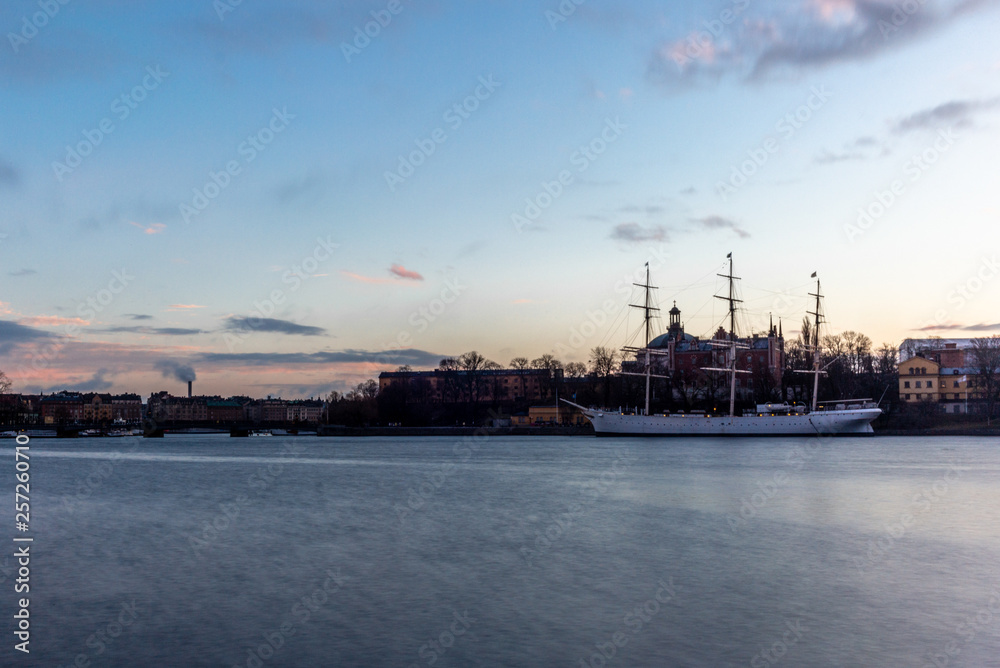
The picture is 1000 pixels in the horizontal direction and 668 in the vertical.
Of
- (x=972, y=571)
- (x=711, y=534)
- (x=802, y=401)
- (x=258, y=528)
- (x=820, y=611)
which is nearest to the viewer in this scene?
(x=820, y=611)

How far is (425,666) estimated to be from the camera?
10750mm

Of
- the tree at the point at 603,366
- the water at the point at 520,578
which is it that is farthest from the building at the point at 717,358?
the water at the point at 520,578

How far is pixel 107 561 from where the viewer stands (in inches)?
730

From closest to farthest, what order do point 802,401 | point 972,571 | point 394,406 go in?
point 972,571, point 802,401, point 394,406

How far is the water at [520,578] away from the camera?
37.9 ft

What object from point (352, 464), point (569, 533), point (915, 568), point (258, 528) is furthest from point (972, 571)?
point (352, 464)

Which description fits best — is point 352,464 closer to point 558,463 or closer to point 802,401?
point 558,463

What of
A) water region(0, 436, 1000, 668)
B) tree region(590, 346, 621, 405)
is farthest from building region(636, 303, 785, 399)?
water region(0, 436, 1000, 668)

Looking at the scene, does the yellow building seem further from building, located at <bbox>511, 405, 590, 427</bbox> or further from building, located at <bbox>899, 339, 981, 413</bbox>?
building, located at <bbox>511, 405, 590, 427</bbox>

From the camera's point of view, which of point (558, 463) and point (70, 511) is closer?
point (70, 511)

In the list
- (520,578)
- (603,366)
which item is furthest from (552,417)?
(520,578)

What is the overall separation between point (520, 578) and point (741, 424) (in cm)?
9113

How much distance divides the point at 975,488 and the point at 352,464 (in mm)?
36745

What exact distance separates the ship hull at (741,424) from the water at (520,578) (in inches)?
2592
